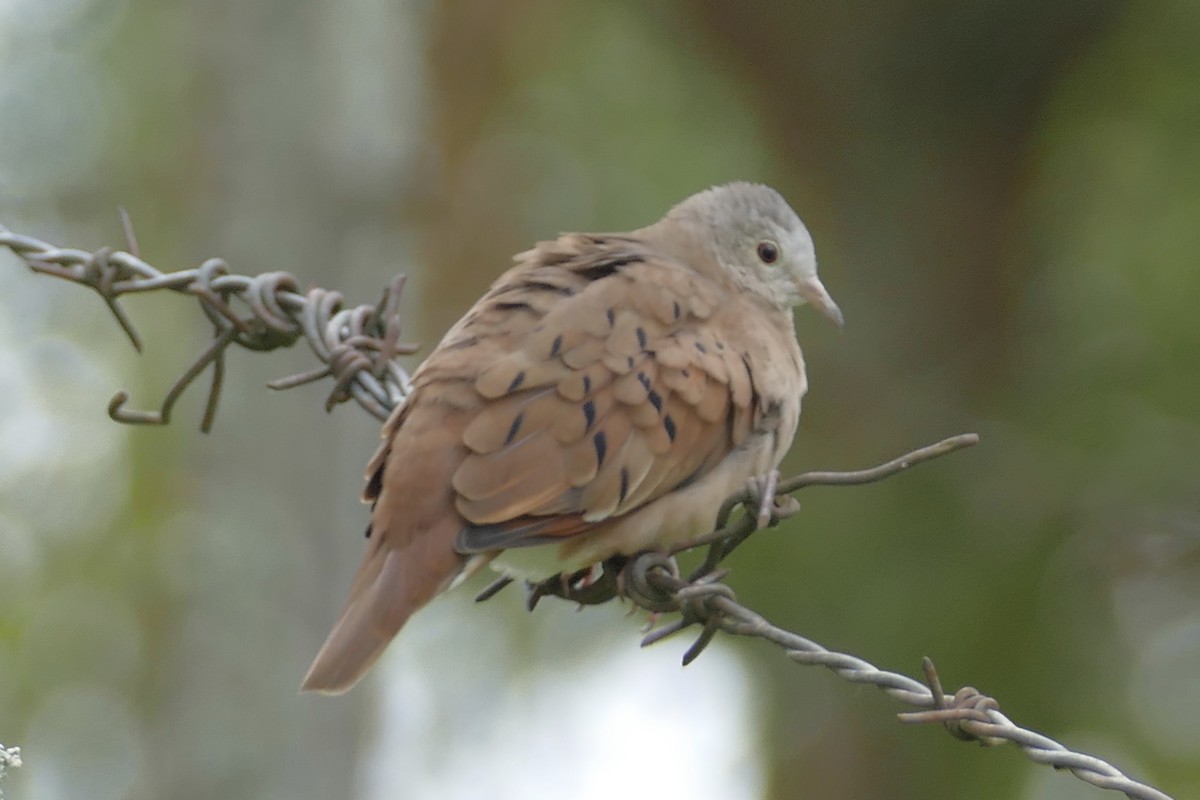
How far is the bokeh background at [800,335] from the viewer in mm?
5383

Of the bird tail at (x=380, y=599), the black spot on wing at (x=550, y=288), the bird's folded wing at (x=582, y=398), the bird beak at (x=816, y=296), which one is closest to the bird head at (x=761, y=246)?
the bird beak at (x=816, y=296)

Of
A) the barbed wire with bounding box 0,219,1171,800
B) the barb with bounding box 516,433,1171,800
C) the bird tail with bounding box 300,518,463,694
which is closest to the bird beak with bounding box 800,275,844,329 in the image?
the barbed wire with bounding box 0,219,1171,800

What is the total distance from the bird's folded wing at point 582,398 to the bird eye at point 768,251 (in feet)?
2.58

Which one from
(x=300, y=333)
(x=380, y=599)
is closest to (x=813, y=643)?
(x=380, y=599)

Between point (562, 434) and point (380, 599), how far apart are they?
0.49 m

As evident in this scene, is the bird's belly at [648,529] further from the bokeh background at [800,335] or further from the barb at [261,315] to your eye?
the bokeh background at [800,335]

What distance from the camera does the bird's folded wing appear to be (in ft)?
9.33

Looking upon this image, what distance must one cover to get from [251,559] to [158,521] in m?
2.54

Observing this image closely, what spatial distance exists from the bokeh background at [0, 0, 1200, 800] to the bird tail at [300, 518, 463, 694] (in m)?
2.58

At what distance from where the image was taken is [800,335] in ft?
20.9

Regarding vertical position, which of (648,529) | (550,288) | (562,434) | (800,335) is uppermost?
(550,288)

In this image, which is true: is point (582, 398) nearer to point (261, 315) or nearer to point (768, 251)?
point (261, 315)

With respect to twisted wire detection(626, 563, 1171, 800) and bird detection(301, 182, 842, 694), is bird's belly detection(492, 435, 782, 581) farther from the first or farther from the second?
twisted wire detection(626, 563, 1171, 800)

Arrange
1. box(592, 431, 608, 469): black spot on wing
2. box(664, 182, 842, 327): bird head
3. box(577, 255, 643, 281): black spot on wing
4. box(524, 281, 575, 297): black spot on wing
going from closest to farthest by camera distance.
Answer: box(592, 431, 608, 469): black spot on wing < box(524, 281, 575, 297): black spot on wing < box(577, 255, 643, 281): black spot on wing < box(664, 182, 842, 327): bird head
